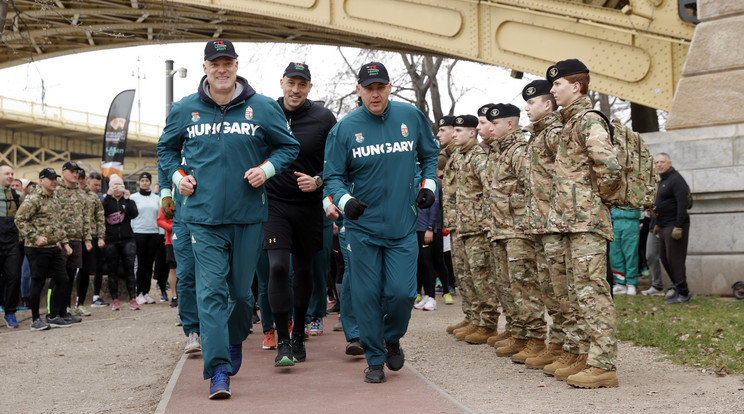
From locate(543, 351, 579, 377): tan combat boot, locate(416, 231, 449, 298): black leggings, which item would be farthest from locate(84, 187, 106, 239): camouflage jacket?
locate(543, 351, 579, 377): tan combat boot

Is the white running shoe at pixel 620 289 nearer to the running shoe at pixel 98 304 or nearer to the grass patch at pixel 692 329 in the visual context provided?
the grass patch at pixel 692 329

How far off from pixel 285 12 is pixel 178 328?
10877 millimetres

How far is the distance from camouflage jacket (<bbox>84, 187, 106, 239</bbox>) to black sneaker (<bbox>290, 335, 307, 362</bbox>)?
7178 mm

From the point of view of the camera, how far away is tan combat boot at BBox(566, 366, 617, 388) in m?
5.62

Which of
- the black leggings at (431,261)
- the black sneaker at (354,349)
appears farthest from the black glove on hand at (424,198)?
the black leggings at (431,261)

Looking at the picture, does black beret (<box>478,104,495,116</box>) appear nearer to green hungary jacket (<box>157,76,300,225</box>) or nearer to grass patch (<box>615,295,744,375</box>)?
grass patch (<box>615,295,744,375</box>)

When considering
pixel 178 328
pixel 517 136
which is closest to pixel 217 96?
pixel 517 136

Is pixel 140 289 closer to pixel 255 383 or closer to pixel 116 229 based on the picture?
pixel 116 229

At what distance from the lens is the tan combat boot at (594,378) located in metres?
5.62

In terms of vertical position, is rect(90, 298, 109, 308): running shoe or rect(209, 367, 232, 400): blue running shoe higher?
rect(209, 367, 232, 400): blue running shoe

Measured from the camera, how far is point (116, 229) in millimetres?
14297

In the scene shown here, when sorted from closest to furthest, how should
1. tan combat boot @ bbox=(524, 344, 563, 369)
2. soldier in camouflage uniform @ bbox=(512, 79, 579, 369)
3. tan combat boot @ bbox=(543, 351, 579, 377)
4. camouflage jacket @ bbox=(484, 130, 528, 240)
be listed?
soldier in camouflage uniform @ bbox=(512, 79, 579, 369) → tan combat boot @ bbox=(543, 351, 579, 377) → tan combat boot @ bbox=(524, 344, 563, 369) → camouflage jacket @ bbox=(484, 130, 528, 240)

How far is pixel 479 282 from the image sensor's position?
833 centimetres

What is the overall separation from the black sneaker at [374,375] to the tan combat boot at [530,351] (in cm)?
165
